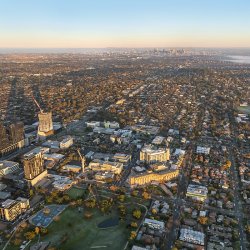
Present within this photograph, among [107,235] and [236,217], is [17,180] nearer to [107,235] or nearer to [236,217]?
[107,235]

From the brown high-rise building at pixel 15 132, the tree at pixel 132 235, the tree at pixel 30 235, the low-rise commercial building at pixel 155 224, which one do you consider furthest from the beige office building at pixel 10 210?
the brown high-rise building at pixel 15 132

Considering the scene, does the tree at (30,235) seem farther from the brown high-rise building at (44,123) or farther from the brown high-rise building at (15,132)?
the brown high-rise building at (44,123)

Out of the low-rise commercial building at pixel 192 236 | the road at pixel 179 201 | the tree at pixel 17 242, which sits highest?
the tree at pixel 17 242

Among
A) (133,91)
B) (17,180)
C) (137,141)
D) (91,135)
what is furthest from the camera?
(133,91)

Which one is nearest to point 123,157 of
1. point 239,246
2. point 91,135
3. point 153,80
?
point 91,135

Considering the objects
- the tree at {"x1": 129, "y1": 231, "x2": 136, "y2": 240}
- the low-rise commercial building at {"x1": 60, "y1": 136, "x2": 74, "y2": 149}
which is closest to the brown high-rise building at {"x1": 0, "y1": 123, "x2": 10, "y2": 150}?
the low-rise commercial building at {"x1": 60, "y1": 136, "x2": 74, "y2": 149}

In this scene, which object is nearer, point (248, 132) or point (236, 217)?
point (236, 217)

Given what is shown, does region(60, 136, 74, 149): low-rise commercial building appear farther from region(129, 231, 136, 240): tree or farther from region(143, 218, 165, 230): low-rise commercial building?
region(129, 231, 136, 240): tree
